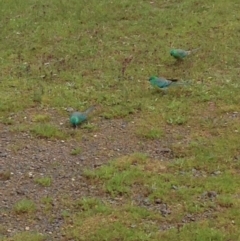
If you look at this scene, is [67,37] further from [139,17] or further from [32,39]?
[139,17]

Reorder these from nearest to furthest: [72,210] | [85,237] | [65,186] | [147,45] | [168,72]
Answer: [85,237] → [72,210] → [65,186] → [168,72] → [147,45]

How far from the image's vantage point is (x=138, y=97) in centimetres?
993

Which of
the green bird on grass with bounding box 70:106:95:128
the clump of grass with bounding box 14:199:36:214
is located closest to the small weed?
the green bird on grass with bounding box 70:106:95:128

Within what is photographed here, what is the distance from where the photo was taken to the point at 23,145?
28.4 ft

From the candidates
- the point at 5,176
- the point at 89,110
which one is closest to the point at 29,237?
the point at 5,176

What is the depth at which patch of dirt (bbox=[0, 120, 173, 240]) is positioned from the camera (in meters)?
7.08

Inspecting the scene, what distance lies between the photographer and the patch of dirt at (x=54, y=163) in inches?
279

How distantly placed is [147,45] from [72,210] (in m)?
5.26

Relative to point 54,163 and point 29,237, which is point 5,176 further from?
point 29,237

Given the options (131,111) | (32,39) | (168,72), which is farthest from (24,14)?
(131,111)

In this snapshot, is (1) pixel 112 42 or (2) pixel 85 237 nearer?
(2) pixel 85 237

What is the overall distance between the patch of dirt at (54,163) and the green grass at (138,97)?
11cm

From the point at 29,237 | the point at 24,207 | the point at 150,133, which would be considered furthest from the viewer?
the point at 150,133

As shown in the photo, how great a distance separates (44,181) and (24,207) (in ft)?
A: 1.88
